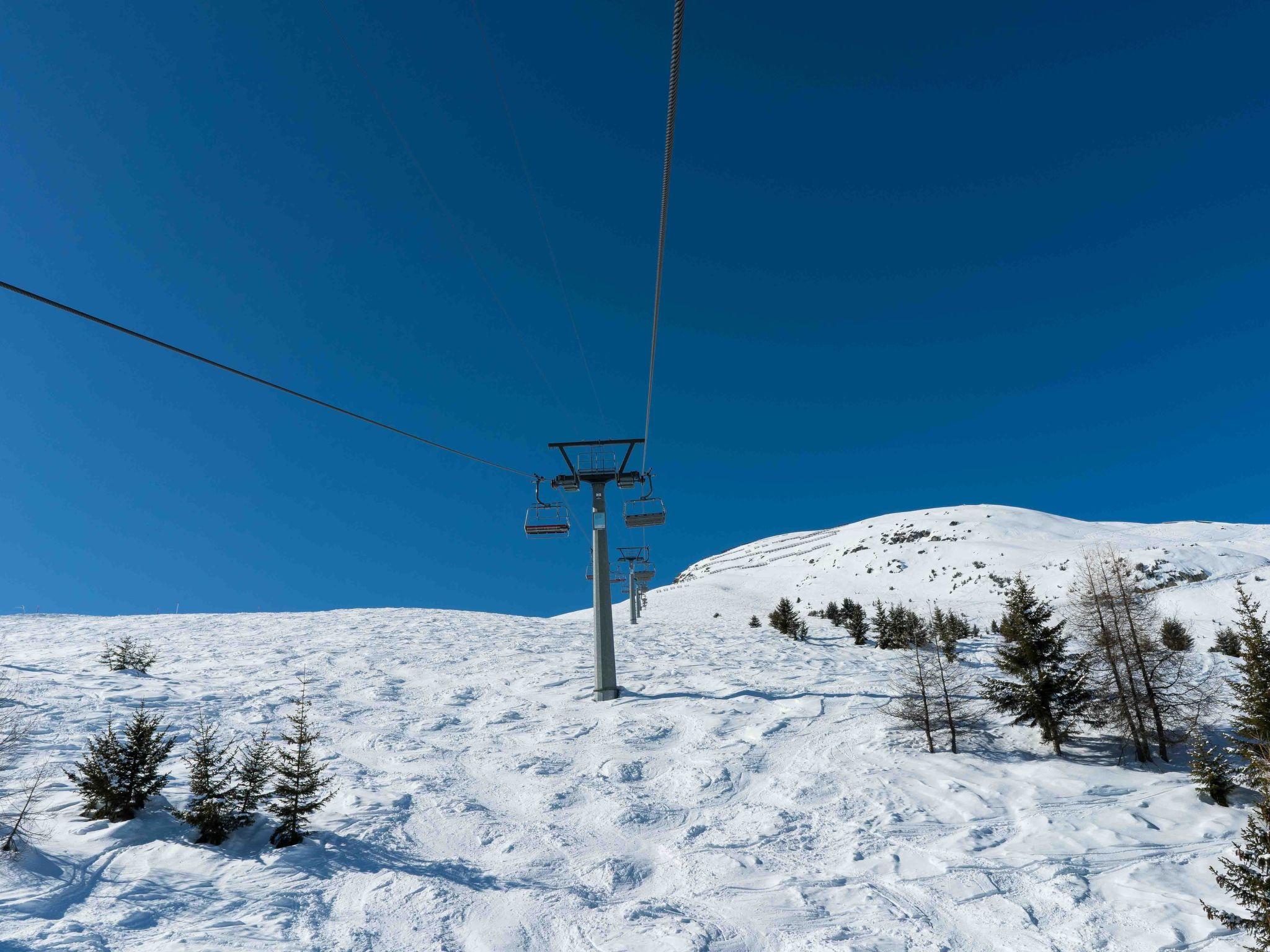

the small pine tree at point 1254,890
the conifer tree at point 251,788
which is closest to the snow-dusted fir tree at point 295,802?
the conifer tree at point 251,788

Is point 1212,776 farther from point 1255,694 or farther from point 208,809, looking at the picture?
point 208,809

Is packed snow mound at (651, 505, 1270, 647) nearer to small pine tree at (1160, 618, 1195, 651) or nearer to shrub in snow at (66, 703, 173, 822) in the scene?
small pine tree at (1160, 618, 1195, 651)

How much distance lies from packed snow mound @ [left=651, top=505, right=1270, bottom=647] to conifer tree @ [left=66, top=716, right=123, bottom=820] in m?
41.8

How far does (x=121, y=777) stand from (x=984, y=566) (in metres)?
88.4

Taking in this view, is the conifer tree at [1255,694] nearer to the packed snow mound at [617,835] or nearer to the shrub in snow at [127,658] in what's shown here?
the packed snow mound at [617,835]

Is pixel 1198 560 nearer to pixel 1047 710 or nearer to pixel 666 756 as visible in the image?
pixel 1047 710

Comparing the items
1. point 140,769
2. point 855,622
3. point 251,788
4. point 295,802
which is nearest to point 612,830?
point 295,802

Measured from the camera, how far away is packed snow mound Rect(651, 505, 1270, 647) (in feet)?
173

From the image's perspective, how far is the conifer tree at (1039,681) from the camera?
17.6 m

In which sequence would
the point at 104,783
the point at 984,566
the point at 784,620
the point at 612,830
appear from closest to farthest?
1. the point at 104,783
2. the point at 612,830
3. the point at 784,620
4. the point at 984,566

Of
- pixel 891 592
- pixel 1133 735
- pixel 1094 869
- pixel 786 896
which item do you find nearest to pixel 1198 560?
pixel 891 592

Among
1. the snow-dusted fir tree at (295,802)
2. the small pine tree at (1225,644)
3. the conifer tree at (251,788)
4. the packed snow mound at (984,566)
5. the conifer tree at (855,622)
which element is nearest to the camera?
the snow-dusted fir tree at (295,802)

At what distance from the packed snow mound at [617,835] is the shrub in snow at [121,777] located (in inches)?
16.7

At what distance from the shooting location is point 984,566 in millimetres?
79688
